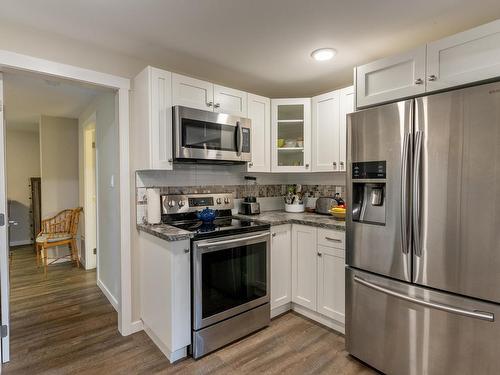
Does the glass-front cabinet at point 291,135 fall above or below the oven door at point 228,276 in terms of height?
above

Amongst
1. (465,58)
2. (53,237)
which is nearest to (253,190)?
(465,58)

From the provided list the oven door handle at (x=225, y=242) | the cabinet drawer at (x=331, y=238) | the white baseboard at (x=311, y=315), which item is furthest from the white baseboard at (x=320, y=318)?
the oven door handle at (x=225, y=242)

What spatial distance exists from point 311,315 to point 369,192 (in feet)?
4.42

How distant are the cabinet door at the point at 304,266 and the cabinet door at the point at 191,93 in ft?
4.50

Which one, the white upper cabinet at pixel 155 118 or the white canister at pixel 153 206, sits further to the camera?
the white canister at pixel 153 206

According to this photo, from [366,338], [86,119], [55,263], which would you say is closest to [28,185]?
[55,263]

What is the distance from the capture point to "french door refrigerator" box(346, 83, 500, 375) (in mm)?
1421

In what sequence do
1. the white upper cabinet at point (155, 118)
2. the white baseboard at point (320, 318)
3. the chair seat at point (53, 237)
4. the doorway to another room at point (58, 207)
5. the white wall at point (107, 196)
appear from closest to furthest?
1. the white upper cabinet at point (155, 118)
2. the white baseboard at point (320, 318)
3. the doorway to another room at point (58, 207)
4. the white wall at point (107, 196)
5. the chair seat at point (53, 237)

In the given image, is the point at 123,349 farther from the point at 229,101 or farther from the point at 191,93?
the point at 229,101

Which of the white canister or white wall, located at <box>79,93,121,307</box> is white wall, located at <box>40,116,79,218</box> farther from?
the white canister

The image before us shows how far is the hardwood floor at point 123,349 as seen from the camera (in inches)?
76.4

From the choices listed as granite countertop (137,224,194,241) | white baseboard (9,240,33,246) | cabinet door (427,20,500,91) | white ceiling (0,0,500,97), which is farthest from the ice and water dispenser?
white baseboard (9,240,33,246)

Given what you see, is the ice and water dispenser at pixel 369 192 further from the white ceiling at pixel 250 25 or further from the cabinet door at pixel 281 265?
the white ceiling at pixel 250 25

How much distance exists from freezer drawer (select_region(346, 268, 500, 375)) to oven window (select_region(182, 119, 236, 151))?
4.67 ft
